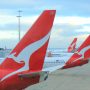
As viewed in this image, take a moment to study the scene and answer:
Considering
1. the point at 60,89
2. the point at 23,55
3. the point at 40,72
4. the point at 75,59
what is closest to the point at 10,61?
the point at 23,55

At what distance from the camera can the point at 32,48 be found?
42.6 ft

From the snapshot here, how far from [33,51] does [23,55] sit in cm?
43

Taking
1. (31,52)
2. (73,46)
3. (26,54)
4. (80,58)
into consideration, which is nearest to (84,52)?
(80,58)

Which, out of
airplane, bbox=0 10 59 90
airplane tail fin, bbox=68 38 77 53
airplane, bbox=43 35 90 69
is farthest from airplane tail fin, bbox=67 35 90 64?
airplane tail fin, bbox=68 38 77 53

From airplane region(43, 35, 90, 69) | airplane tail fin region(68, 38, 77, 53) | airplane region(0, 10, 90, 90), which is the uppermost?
airplane region(0, 10, 90, 90)

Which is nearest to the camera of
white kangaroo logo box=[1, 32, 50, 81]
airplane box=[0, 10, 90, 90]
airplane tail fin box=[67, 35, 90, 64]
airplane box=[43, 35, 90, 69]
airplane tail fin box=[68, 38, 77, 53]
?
airplane box=[0, 10, 90, 90]

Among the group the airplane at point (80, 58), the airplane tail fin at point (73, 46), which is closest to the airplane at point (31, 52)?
the airplane at point (80, 58)

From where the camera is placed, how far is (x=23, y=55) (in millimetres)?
12922

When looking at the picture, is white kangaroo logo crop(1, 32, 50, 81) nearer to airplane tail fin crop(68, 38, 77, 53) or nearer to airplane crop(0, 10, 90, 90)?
airplane crop(0, 10, 90, 90)

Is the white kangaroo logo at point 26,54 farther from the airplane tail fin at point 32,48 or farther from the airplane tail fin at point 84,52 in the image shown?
the airplane tail fin at point 84,52

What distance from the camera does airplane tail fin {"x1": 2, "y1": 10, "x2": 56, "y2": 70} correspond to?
42.4 ft

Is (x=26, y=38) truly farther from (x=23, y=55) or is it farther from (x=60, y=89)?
(x=60, y=89)

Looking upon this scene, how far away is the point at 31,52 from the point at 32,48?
0.17 metres

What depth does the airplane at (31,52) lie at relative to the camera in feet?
41.5
